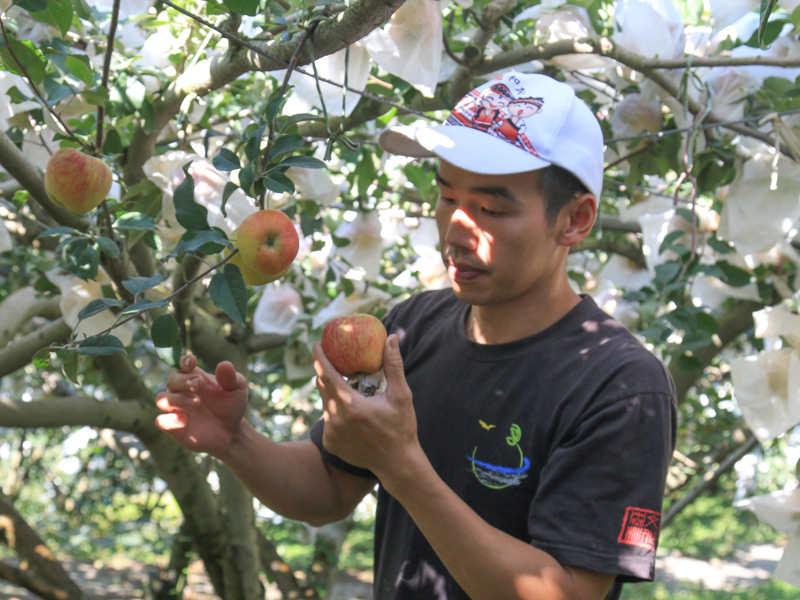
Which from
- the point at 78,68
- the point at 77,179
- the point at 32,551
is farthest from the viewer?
the point at 32,551

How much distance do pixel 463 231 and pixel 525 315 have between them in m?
0.23

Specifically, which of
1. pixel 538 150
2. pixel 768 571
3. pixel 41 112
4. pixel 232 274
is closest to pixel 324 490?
pixel 232 274

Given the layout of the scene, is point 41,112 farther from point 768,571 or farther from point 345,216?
point 768,571

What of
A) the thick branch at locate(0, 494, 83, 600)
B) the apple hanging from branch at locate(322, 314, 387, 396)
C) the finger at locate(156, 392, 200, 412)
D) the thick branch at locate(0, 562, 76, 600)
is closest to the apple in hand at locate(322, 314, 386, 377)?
the apple hanging from branch at locate(322, 314, 387, 396)

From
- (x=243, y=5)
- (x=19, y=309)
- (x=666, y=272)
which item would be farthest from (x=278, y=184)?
(x=666, y=272)

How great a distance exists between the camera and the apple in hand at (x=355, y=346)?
1.15 meters

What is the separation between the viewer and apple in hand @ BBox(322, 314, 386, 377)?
1.15 metres

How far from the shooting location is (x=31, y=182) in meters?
1.26

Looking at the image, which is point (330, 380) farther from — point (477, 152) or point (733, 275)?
point (733, 275)


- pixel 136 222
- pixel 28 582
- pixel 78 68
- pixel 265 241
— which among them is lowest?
pixel 28 582

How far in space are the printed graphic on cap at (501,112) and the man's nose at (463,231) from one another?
149 millimetres

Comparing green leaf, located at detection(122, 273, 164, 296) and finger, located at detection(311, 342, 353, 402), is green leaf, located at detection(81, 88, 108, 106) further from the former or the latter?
finger, located at detection(311, 342, 353, 402)

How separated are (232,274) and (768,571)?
6.64 meters

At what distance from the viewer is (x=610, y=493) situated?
1.04 metres
